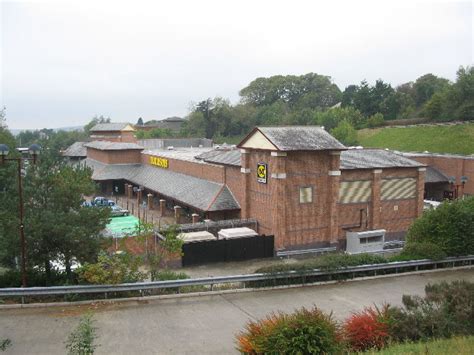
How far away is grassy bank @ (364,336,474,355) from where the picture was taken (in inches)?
429

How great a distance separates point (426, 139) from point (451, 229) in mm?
46857

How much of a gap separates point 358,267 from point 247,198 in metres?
13.6

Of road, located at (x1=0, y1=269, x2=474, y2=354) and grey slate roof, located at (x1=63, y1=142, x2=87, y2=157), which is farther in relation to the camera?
grey slate roof, located at (x1=63, y1=142, x2=87, y2=157)

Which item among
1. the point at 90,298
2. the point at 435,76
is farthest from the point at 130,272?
the point at 435,76

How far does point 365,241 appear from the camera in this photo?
32875 millimetres

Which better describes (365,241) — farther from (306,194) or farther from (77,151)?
(77,151)

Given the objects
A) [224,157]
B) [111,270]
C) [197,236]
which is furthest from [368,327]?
[224,157]

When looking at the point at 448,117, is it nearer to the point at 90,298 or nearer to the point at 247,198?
the point at 247,198

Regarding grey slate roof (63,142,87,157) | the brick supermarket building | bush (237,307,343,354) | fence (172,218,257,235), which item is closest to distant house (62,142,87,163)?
grey slate roof (63,142,87,157)

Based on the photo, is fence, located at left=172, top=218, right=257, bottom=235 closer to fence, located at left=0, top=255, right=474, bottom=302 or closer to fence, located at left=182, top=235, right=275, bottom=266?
fence, located at left=182, top=235, right=275, bottom=266

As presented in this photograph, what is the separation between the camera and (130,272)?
19.2 metres

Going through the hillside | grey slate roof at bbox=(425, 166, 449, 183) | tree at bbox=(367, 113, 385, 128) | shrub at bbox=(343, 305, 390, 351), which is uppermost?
tree at bbox=(367, 113, 385, 128)

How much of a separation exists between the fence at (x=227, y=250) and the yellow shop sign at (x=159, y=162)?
77.5ft

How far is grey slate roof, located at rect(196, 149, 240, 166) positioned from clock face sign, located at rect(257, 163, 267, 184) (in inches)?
131
